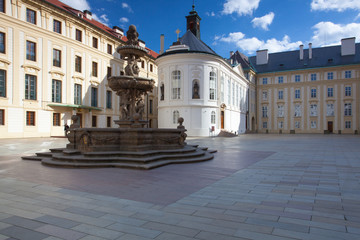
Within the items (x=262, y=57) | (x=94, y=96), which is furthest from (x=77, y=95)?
(x=262, y=57)

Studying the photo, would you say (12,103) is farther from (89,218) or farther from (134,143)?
(89,218)

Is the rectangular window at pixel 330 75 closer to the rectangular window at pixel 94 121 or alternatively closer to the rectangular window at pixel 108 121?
the rectangular window at pixel 108 121

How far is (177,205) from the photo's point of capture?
4.94 m

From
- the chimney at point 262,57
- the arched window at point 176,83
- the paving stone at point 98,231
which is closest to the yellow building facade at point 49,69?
the arched window at point 176,83

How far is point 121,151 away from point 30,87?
22.1 m

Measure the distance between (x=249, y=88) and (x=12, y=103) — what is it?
137 feet

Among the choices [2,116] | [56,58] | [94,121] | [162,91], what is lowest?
[94,121]

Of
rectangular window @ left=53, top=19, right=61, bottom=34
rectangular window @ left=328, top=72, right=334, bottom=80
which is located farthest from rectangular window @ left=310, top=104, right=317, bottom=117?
rectangular window @ left=53, top=19, right=61, bottom=34

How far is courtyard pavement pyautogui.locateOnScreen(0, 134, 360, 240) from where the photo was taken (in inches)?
145

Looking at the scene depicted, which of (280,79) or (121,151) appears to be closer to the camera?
(121,151)

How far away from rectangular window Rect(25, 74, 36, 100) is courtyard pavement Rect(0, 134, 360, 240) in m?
21.6

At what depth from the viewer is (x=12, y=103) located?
25.5 meters

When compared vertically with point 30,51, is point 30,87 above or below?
below

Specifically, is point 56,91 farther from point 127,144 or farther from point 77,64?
point 127,144
